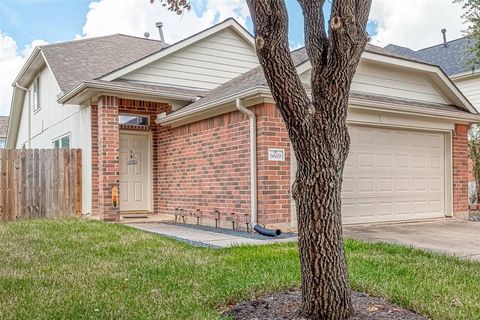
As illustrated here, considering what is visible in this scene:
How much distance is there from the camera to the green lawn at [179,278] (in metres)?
3.63

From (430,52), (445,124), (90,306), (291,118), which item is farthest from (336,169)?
(430,52)

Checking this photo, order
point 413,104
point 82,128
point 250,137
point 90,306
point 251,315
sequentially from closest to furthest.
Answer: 1. point 251,315
2. point 90,306
3. point 250,137
4. point 413,104
5. point 82,128

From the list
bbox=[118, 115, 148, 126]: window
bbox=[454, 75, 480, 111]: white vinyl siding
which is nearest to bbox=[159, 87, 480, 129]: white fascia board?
bbox=[118, 115, 148, 126]: window

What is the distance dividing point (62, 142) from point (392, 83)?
9.50 m

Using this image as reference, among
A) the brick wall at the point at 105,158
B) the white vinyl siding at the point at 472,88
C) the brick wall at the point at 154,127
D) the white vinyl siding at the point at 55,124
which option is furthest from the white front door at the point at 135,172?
the white vinyl siding at the point at 472,88

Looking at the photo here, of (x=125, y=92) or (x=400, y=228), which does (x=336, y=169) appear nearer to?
(x=400, y=228)

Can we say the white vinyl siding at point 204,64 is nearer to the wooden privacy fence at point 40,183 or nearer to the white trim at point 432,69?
the wooden privacy fence at point 40,183

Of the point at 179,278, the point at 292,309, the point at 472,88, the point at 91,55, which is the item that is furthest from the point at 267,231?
the point at 472,88

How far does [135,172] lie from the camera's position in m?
12.1

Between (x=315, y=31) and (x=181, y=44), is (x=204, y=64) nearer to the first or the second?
(x=181, y=44)

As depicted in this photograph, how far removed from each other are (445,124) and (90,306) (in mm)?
9566

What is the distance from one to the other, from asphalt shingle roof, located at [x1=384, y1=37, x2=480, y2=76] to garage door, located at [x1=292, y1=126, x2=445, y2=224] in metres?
8.69

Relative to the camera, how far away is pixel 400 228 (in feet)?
29.8

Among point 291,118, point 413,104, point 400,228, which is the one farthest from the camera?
point 413,104
